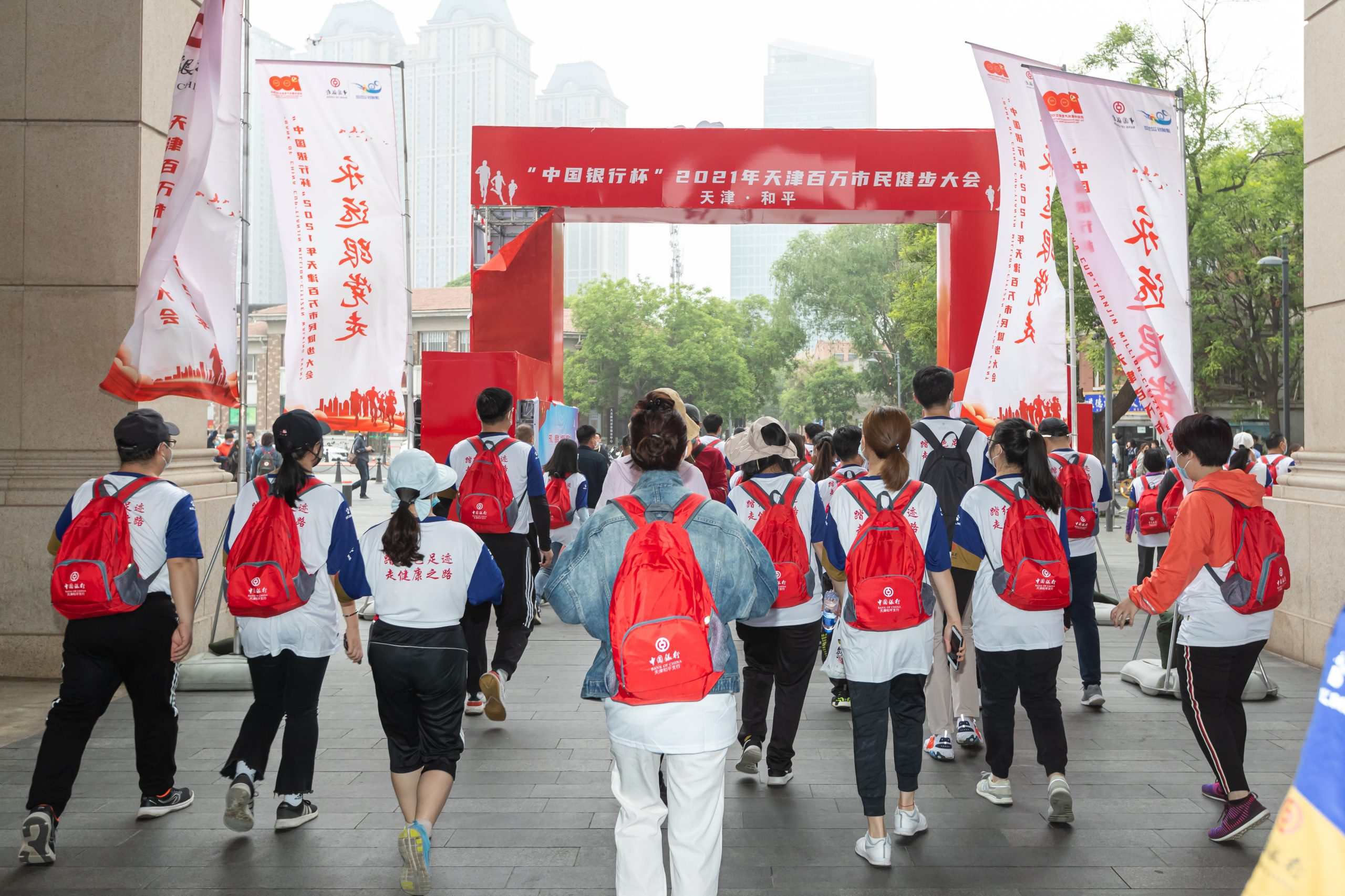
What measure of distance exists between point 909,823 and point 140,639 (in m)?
3.19

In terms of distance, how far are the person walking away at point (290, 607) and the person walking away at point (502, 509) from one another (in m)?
1.86

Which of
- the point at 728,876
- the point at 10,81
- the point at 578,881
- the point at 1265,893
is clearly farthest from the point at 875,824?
the point at 10,81

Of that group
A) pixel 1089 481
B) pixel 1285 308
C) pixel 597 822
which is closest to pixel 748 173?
pixel 1089 481

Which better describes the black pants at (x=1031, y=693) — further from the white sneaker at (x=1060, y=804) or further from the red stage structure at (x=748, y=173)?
the red stage structure at (x=748, y=173)

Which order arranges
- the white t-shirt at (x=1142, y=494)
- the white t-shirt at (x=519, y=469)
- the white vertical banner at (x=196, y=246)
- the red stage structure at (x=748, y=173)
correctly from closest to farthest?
the white vertical banner at (x=196, y=246), the white t-shirt at (x=519, y=469), the white t-shirt at (x=1142, y=494), the red stage structure at (x=748, y=173)

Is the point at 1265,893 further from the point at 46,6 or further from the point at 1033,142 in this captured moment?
the point at 46,6

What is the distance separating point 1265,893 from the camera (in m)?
1.29

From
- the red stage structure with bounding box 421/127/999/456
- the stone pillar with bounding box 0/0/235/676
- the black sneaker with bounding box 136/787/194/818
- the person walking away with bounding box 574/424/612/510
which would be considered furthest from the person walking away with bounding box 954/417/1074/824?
the red stage structure with bounding box 421/127/999/456

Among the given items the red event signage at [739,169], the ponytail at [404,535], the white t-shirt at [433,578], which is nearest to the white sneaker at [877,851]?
the white t-shirt at [433,578]

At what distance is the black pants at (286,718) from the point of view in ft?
15.3

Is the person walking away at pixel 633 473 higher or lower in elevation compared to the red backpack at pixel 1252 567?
higher

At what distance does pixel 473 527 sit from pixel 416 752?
105 inches

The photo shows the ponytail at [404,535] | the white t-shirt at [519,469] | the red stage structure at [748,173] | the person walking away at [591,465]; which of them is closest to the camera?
the ponytail at [404,535]

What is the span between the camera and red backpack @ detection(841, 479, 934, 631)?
14.6 feet
